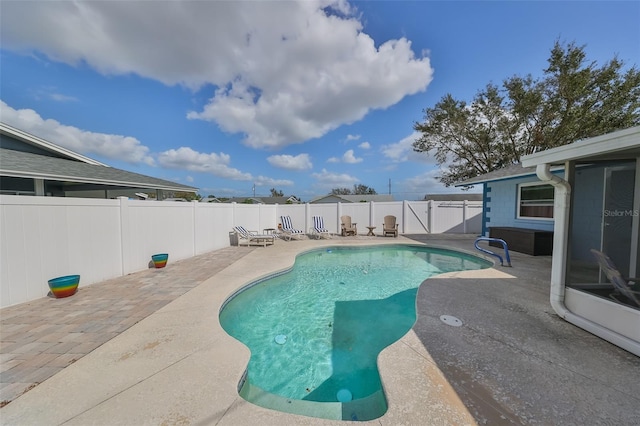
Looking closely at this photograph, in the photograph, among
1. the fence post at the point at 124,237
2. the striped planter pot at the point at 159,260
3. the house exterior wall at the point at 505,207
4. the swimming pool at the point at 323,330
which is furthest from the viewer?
the house exterior wall at the point at 505,207

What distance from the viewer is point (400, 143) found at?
64.0 feet

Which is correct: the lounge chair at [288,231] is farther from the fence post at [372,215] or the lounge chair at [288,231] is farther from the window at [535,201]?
the window at [535,201]

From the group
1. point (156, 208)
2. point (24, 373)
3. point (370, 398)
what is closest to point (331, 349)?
point (370, 398)

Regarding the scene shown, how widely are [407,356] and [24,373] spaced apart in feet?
12.0

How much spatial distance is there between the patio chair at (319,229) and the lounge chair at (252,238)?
9.12ft

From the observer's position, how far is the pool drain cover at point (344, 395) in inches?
98.9

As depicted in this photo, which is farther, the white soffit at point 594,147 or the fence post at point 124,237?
the fence post at point 124,237

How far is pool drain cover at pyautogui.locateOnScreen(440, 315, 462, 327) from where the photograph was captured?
3.09 meters

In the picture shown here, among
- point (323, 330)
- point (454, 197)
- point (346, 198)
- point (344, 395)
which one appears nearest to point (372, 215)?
point (323, 330)

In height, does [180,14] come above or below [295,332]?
above

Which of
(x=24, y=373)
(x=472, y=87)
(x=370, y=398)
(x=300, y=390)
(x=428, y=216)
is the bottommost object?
(x=300, y=390)

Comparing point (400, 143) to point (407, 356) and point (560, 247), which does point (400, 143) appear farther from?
point (407, 356)

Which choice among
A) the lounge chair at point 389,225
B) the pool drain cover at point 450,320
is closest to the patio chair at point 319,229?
the lounge chair at point 389,225

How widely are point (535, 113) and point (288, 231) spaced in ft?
52.1
